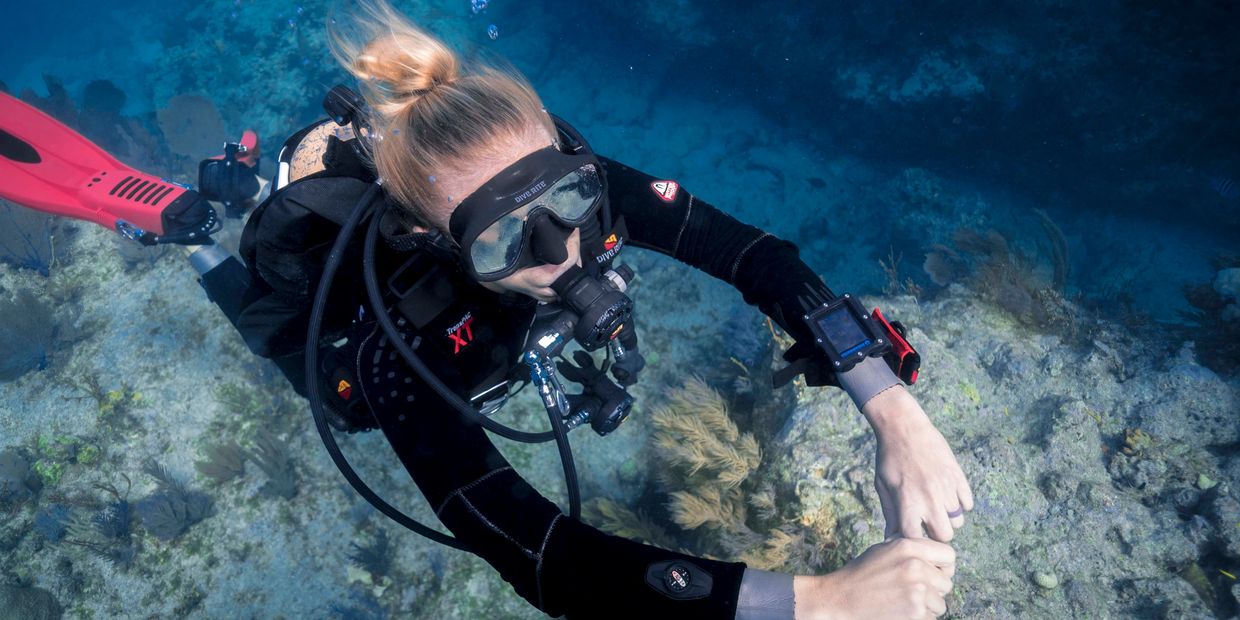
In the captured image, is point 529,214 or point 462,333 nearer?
point 529,214

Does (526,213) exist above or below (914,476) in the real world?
above

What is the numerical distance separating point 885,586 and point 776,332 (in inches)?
141

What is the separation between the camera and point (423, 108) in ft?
6.16

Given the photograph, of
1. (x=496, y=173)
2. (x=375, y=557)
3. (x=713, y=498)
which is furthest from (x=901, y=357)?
(x=375, y=557)

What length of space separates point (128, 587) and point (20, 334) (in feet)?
13.1

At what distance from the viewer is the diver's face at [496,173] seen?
193cm

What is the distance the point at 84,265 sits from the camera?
748cm

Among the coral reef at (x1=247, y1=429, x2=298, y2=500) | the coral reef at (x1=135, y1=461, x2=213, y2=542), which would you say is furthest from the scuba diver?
the coral reef at (x1=135, y1=461, x2=213, y2=542)

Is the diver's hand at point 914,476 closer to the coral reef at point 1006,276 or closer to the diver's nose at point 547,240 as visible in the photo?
the diver's nose at point 547,240

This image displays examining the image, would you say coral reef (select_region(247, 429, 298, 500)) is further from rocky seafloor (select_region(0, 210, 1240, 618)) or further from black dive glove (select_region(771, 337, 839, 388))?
black dive glove (select_region(771, 337, 839, 388))

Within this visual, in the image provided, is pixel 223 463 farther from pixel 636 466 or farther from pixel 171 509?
pixel 636 466

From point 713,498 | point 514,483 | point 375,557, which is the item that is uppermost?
point 514,483

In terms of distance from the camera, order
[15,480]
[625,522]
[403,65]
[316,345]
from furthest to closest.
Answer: [15,480], [625,522], [316,345], [403,65]

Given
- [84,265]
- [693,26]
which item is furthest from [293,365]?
[693,26]
